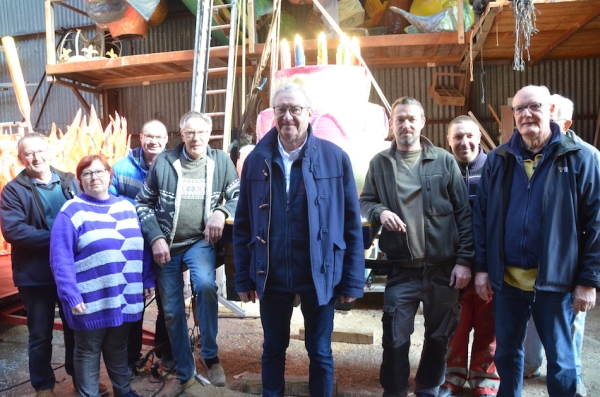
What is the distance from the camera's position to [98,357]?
3.12 meters

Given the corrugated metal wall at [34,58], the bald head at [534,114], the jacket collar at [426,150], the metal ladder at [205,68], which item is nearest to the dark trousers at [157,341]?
the jacket collar at [426,150]

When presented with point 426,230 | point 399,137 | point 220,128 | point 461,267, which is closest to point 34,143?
point 399,137

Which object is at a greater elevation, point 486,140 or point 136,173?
point 486,140

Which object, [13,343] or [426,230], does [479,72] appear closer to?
[426,230]

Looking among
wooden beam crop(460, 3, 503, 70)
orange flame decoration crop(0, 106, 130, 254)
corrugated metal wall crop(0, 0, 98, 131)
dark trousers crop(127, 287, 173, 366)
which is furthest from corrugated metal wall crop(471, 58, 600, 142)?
corrugated metal wall crop(0, 0, 98, 131)

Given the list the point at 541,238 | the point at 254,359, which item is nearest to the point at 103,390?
the point at 254,359

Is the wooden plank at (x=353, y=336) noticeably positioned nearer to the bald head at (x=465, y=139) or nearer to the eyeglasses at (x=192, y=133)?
the bald head at (x=465, y=139)

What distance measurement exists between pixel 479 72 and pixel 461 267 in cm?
730

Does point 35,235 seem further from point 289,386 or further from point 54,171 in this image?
point 289,386

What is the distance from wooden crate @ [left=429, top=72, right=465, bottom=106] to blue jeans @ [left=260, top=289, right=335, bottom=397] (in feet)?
22.0

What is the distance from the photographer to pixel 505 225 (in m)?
2.68

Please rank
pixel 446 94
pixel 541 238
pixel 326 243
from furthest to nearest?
1. pixel 446 94
2. pixel 326 243
3. pixel 541 238

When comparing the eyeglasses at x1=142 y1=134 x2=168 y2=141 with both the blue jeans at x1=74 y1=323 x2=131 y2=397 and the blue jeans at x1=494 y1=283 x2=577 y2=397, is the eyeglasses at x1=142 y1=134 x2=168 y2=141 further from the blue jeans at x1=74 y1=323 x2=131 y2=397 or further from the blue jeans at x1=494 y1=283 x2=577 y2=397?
the blue jeans at x1=494 y1=283 x2=577 y2=397

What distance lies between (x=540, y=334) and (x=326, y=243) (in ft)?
4.10
